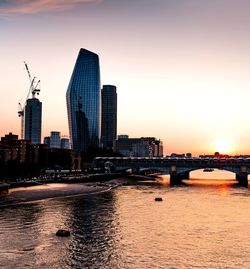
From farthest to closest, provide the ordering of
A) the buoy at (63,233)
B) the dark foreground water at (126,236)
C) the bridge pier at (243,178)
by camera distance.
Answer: the bridge pier at (243,178)
the buoy at (63,233)
the dark foreground water at (126,236)

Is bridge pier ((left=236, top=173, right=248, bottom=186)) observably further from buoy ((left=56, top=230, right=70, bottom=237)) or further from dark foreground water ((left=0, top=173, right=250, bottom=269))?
buoy ((left=56, top=230, right=70, bottom=237))

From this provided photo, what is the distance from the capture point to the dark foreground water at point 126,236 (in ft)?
146

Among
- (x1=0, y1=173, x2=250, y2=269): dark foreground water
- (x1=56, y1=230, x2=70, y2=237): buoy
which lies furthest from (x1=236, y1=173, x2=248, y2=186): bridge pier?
(x1=56, y1=230, x2=70, y2=237): buoy

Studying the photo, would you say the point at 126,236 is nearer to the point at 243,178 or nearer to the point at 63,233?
the point at 63,233

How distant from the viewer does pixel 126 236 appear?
186 feet

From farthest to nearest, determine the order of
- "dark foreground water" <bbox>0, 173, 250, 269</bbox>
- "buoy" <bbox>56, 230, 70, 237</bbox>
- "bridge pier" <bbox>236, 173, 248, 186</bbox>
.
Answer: "bridge pier" <bbox>236, 173, 248, 186</bbox> < "buoy" <bbox>56, 230, 70, 237</bbox> < "dark foreground water" <bbox>0, 173, 250, 269</bbox>

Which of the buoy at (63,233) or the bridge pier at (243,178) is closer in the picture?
the buoy at (63,233)

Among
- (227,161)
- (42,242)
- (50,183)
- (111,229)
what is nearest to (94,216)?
(111,229)

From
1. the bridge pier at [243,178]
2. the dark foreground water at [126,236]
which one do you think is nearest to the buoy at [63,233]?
the dark foreground water at [126,236]

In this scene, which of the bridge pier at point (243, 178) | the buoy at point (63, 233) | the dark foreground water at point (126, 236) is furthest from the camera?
the bridge pier at point (243, 178)

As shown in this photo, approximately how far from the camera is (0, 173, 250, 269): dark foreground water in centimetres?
4444

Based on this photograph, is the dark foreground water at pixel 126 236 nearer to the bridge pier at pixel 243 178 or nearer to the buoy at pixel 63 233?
the buoy at pixel 63 233

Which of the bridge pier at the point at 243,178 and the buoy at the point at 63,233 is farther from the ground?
the bridge pier at the point at 243,178

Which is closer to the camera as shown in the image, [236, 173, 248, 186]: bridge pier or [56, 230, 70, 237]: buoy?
[56, 230, 70, 237]: buoy
